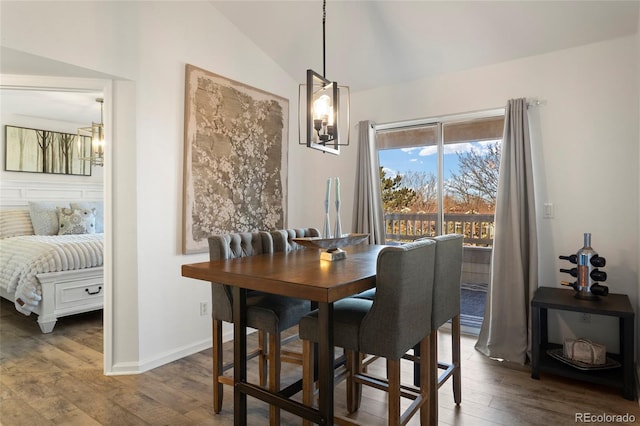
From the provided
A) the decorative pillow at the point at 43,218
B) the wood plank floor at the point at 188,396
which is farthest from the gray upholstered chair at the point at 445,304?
the decorative pillow at the point at 43,218

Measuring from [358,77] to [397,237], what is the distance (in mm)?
1640

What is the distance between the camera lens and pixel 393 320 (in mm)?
1598

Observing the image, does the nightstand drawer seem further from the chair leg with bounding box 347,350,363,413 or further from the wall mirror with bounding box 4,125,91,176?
the chair leg with bounding box 347,350,363,413

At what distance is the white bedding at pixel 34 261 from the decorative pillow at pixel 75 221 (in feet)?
2.51

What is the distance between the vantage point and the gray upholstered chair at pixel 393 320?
1590 millimetres

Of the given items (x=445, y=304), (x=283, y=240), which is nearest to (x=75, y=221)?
(x=283, y=240)

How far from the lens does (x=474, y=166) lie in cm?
351

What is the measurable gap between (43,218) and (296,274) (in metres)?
4.87

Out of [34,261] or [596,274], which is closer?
[596,274]

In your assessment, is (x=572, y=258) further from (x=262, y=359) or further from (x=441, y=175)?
(x=262, y=359)

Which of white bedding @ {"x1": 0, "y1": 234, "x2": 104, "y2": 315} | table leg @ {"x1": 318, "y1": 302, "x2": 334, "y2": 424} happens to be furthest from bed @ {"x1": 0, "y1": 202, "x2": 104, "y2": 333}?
table leg @ {"x1": 318, "y1": 302, "x2": 334, "y2": 424}

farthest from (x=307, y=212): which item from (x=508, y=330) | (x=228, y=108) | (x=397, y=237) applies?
(x=508, y=330)

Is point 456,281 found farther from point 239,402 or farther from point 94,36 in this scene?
point 94,36
